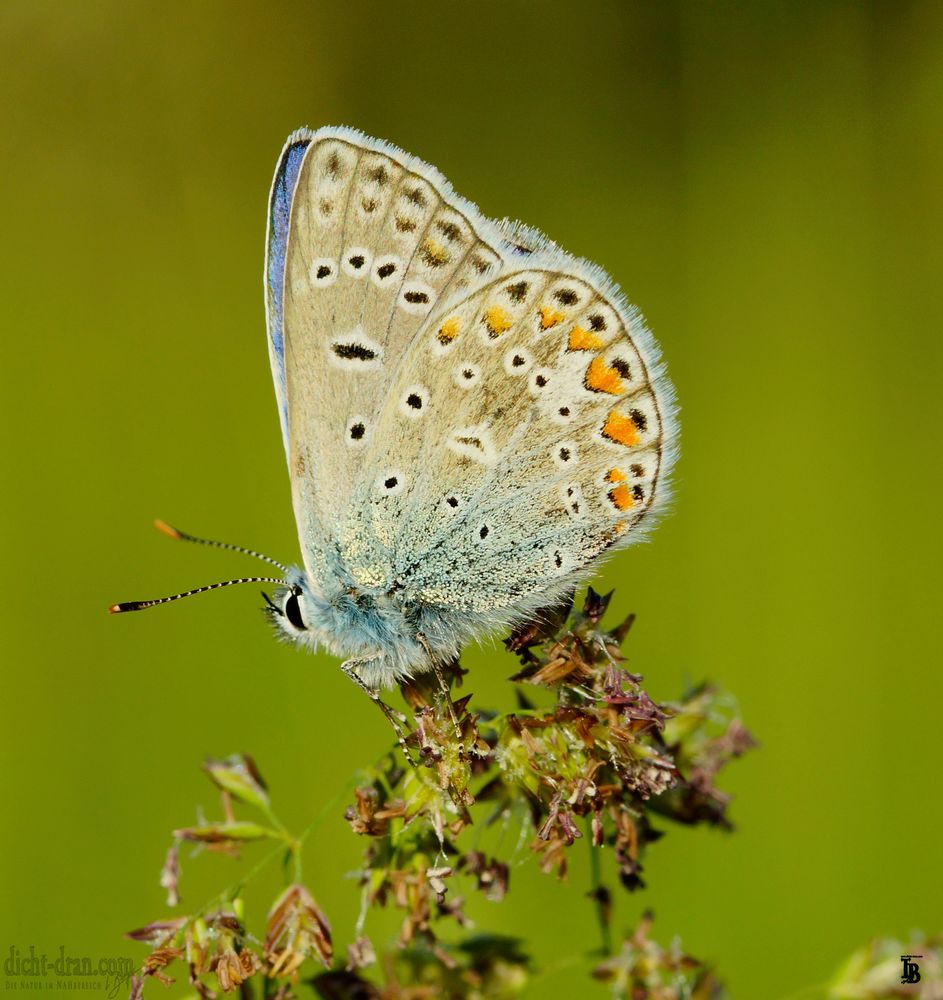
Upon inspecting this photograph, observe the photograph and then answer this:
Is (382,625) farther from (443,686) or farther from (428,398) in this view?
(428,398)

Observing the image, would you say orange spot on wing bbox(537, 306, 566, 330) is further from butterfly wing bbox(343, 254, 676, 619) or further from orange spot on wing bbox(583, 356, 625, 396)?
orange spot on wing bbox(583, 356, 625, 396)

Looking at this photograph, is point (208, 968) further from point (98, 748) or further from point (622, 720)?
point (98, 748)

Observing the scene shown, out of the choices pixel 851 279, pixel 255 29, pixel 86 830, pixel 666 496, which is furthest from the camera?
pixel 255 29

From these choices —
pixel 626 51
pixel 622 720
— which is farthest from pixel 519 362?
pixel 626 51

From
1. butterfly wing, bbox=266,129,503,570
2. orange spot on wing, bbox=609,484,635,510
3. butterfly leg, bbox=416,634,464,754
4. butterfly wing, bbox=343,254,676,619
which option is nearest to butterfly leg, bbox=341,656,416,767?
butterfly leg, bbox=416,634,464,754

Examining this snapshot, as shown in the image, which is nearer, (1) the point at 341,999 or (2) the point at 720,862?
(1) the point at 341,999

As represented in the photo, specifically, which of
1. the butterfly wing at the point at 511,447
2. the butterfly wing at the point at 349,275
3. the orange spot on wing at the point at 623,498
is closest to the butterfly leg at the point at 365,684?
the butterfly wing at the point at 511,447

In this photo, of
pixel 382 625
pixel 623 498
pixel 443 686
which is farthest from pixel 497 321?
pixel 443 686
